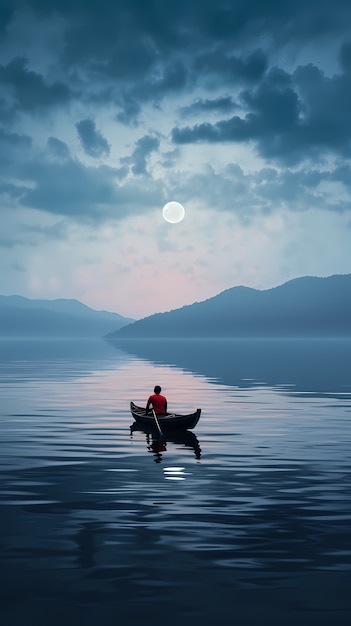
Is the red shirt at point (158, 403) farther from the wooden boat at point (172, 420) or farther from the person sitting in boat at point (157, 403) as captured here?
the wooden boat at point (172, 420)

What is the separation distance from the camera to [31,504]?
79.7 feet

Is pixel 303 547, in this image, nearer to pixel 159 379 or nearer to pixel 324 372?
pixel 159 379

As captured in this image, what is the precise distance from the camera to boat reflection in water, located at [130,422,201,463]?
1479 inches

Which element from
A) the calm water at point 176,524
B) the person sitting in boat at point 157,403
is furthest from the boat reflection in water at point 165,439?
the person sitting in boat at point 157,403

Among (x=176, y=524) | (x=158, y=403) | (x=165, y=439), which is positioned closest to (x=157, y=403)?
(x=158, y=403)

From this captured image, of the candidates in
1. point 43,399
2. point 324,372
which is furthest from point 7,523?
point 324,372

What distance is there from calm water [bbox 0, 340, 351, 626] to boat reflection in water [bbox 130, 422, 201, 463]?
0.27m

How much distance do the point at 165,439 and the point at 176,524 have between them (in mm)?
21319

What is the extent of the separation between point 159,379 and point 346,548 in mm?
80656

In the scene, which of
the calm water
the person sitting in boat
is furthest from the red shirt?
the calm water

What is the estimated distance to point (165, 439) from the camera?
42.8m

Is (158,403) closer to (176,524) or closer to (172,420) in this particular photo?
(172,420)

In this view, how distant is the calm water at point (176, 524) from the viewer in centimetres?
1510

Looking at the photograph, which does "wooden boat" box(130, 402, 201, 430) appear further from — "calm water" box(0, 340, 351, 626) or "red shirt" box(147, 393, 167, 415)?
"calm water" box(0, 340, 351, 626)
